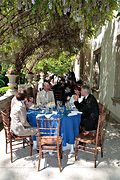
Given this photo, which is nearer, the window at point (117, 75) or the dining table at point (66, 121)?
the dining table at point (66, 121)

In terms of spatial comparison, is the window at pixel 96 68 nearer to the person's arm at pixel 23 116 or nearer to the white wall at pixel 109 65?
the white wall at pixel 109 65

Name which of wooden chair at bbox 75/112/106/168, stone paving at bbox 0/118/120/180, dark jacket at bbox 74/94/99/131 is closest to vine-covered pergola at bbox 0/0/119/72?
dark jacket at bbox 74/94/99/131

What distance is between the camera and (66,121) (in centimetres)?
544

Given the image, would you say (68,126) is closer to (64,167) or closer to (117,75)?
(64,167)

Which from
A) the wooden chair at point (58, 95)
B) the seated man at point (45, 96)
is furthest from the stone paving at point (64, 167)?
the wooden chair at point (58, 95)

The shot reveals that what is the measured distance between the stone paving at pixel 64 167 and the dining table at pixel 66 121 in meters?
0.38

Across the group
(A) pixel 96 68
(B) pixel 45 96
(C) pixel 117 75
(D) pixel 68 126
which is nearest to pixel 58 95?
(C) pixel 117 75

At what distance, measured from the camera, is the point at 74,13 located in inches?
231

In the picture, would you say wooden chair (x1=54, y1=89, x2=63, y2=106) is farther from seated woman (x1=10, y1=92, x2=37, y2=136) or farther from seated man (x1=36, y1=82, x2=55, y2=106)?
seated woman (x1=10, y1=92, x2=37, y2=136)

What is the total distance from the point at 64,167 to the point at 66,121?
0.92 metres

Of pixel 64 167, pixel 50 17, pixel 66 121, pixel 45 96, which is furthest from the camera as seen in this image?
pixel 50 17

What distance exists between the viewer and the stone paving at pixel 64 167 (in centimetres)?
457

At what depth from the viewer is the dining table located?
5.44 m

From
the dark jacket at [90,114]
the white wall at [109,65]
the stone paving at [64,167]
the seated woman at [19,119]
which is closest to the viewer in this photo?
the stone paving at [64,167]
